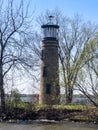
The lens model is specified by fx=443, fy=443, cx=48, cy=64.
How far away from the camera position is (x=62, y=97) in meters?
48.3

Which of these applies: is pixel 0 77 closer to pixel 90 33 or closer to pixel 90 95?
pixel 90 95

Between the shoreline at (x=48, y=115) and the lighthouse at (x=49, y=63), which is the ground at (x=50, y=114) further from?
the lighthouse at (x=49, y=63)

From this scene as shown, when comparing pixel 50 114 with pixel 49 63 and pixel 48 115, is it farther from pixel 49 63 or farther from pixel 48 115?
pixel 49 63

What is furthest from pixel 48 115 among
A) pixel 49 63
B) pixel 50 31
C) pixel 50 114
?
pixel 50 31

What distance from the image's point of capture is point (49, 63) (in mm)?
48656

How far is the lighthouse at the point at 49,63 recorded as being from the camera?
48.5 m

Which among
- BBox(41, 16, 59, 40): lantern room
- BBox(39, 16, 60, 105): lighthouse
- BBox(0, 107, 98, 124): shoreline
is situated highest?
BBox(41, 16, 59, 40): lantern room

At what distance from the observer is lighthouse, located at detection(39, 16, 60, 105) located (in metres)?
48.5

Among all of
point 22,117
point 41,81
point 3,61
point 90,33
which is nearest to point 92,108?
point 22,117

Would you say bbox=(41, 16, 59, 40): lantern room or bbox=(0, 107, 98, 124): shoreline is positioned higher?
bbox=(41, 16, 59, 40): lantern room

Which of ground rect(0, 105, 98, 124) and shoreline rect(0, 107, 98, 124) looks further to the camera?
ground rect(0, 105, 98, 124)

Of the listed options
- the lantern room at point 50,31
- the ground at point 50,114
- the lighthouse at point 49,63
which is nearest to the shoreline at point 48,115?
the ground at point 50,114

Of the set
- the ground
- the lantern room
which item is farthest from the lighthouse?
the ground

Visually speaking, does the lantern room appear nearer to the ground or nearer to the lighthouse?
the lighthouse
